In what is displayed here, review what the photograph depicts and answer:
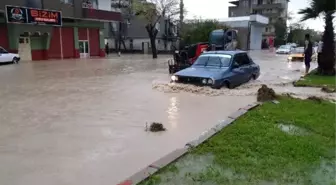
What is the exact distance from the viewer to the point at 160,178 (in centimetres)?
425

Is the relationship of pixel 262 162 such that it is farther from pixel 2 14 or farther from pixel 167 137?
pixel 2 14

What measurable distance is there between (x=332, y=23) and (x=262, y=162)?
47.4ft

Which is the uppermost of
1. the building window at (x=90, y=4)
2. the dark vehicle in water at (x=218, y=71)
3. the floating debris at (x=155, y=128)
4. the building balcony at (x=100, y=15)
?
the building window at (x=90, y=4)

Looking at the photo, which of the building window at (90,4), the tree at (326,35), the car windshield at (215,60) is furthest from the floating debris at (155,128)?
the building window at (90,4)

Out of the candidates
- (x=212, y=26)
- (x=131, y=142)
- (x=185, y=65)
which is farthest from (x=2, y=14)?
(x=131, y=142)

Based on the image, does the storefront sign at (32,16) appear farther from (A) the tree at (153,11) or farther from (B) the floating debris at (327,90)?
(B) the floating debris at (327,90)

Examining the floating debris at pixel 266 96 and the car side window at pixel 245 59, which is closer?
the floating debris at pixel 266 96

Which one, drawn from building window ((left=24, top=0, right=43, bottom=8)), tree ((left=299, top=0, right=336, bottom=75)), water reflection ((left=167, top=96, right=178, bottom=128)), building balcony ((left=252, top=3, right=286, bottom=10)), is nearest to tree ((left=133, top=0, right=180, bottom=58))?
building window ((left=24, top=0, right=43, bottom=8))

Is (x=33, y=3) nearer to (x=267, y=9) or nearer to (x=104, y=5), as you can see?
(x=104, y=5)

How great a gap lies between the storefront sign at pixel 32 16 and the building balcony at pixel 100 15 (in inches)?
154

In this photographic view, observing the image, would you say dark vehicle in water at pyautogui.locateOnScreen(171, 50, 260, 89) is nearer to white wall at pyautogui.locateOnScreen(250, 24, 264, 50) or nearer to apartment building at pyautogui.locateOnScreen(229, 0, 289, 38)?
white wall at pyautogui.locateOnScreen(250, 24, 264, 50)

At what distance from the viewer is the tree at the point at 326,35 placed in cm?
1616

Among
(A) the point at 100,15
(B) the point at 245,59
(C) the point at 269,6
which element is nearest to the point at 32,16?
(A) the point at 100,15

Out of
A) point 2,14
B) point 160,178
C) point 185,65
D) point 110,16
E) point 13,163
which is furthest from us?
point 110,16
